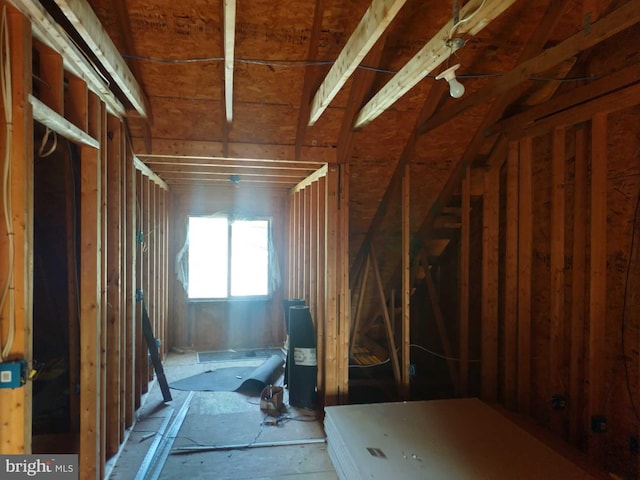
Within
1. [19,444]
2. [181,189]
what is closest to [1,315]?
[19,444]

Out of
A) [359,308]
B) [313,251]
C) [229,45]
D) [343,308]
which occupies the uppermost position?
[229,45]

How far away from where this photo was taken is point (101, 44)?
Answer: 2.08 metres

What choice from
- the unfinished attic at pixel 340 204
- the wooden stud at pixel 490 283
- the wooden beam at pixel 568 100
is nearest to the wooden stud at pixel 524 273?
the unfinished attic at pixel 340 204

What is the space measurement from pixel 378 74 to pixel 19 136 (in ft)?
8.28

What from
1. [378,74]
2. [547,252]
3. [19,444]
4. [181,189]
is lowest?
[19,444]

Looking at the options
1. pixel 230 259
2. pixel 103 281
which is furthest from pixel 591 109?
pixel 230 259

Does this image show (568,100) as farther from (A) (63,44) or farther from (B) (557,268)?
(A) (63,44)

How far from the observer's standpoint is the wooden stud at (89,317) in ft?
7.68

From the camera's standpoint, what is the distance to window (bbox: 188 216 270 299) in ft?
19.8

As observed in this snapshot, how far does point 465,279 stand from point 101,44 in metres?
3.62

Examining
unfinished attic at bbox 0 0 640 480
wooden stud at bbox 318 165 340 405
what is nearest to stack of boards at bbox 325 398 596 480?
unfinished attic at bbox 0 0 640 480

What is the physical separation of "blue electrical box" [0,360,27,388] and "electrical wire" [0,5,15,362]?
0.15 ft

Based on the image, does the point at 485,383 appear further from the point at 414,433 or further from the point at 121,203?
the point at 121,203

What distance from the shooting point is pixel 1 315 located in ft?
5.27
